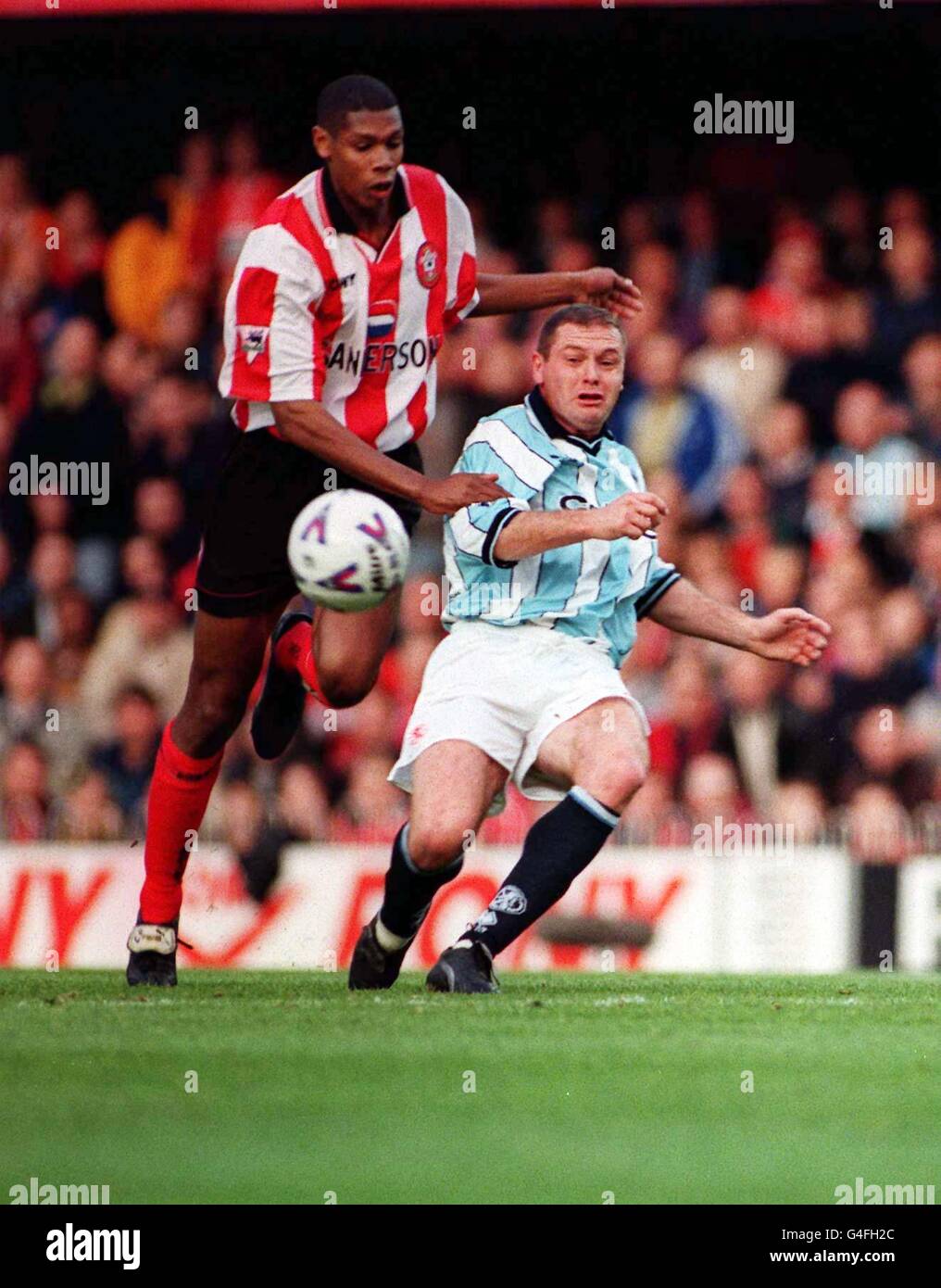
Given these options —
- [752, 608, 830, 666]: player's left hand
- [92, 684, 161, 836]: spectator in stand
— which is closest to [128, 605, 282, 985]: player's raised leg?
[752, 608, 830, 666]: player's left hand

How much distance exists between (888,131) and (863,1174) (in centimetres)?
974

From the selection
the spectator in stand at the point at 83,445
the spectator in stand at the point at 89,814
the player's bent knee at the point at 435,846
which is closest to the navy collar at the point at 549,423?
the player's bent knee at the point at 435,846

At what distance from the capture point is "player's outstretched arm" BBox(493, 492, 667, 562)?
5926 mm

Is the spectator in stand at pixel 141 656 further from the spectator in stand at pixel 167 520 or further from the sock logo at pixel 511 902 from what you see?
the sock logo at pixel 511 902

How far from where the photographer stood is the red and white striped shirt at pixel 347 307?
253 inches

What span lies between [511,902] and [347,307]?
1694 mm

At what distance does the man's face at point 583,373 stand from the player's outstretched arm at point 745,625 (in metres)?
0.60

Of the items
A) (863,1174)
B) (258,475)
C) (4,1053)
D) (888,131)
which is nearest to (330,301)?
(258,475)

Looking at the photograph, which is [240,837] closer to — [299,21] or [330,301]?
[330,301]

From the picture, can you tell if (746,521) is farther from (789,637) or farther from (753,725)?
(789,637)

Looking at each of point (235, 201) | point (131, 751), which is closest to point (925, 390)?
point (235, 201)

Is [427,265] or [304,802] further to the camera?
[304,802]

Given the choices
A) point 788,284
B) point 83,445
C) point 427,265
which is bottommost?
point 427,265

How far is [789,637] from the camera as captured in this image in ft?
22.0
